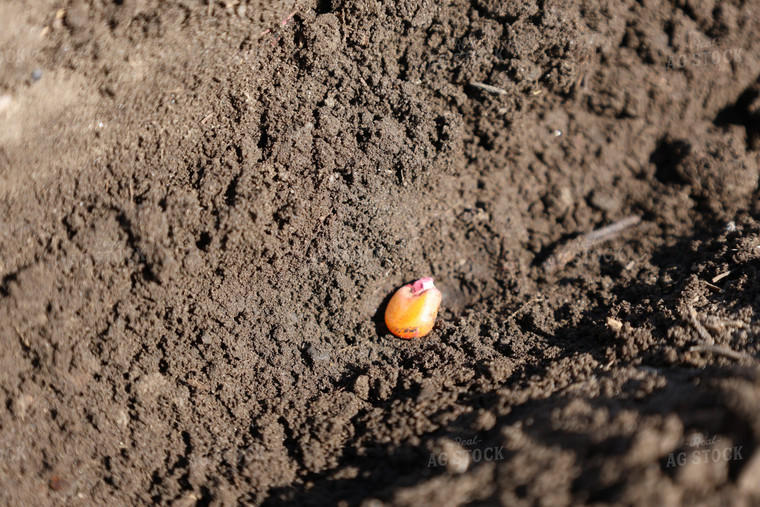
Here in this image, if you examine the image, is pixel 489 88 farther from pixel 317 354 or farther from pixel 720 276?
pixel 317 354

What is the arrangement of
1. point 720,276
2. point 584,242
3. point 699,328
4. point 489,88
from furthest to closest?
point 584,242 < point 489,88 < point 720,276 < point 699,328

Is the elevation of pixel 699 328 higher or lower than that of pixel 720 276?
higher

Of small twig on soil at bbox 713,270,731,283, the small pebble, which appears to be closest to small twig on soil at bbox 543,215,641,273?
small twig on soil at bbox 713,270,731,283

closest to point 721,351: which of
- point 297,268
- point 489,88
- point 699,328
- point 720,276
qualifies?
point 699,328

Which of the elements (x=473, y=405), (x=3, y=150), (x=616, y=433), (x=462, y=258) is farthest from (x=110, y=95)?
(x=616, y=433)

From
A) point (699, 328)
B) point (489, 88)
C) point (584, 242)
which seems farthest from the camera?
point (584, 242)

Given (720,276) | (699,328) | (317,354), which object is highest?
(317,354)

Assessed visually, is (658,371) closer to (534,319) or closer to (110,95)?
(534,319)

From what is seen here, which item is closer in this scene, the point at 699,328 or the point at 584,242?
the point at 699,328
